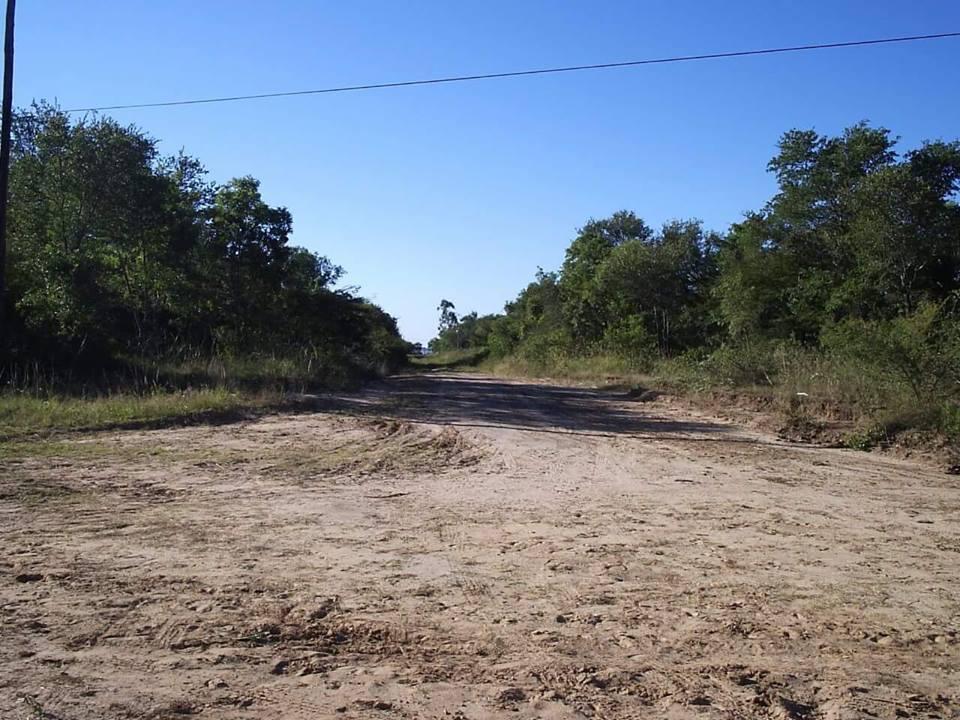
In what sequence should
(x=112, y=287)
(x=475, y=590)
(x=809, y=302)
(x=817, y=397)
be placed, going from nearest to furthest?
(x=475, y=590), (x=817, y=397), (x=112, y=287), (x=809, y=302)

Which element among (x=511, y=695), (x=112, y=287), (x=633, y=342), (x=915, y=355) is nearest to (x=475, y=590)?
(x=511, y=695)

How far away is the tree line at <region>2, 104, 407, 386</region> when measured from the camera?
797 inches

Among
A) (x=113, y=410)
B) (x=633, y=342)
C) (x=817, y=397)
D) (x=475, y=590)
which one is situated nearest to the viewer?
(x=475, y=590)

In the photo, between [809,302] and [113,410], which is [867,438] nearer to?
[113,410]

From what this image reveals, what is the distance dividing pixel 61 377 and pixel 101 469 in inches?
439

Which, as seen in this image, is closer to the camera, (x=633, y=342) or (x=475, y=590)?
(x=475, y=590)

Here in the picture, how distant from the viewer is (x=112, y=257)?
71.6 feet

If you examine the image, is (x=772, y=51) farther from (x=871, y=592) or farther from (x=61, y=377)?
(x=61, y=377)

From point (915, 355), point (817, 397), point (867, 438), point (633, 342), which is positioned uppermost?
point (633, 342)

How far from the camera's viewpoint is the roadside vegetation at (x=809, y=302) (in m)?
13.1

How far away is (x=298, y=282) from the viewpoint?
109 feet

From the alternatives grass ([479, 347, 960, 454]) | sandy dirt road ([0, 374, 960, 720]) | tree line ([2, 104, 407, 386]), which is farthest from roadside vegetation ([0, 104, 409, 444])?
grass ([479, 347, 960, 454])

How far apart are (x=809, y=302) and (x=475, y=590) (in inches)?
1002

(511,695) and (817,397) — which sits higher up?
(817,397)
